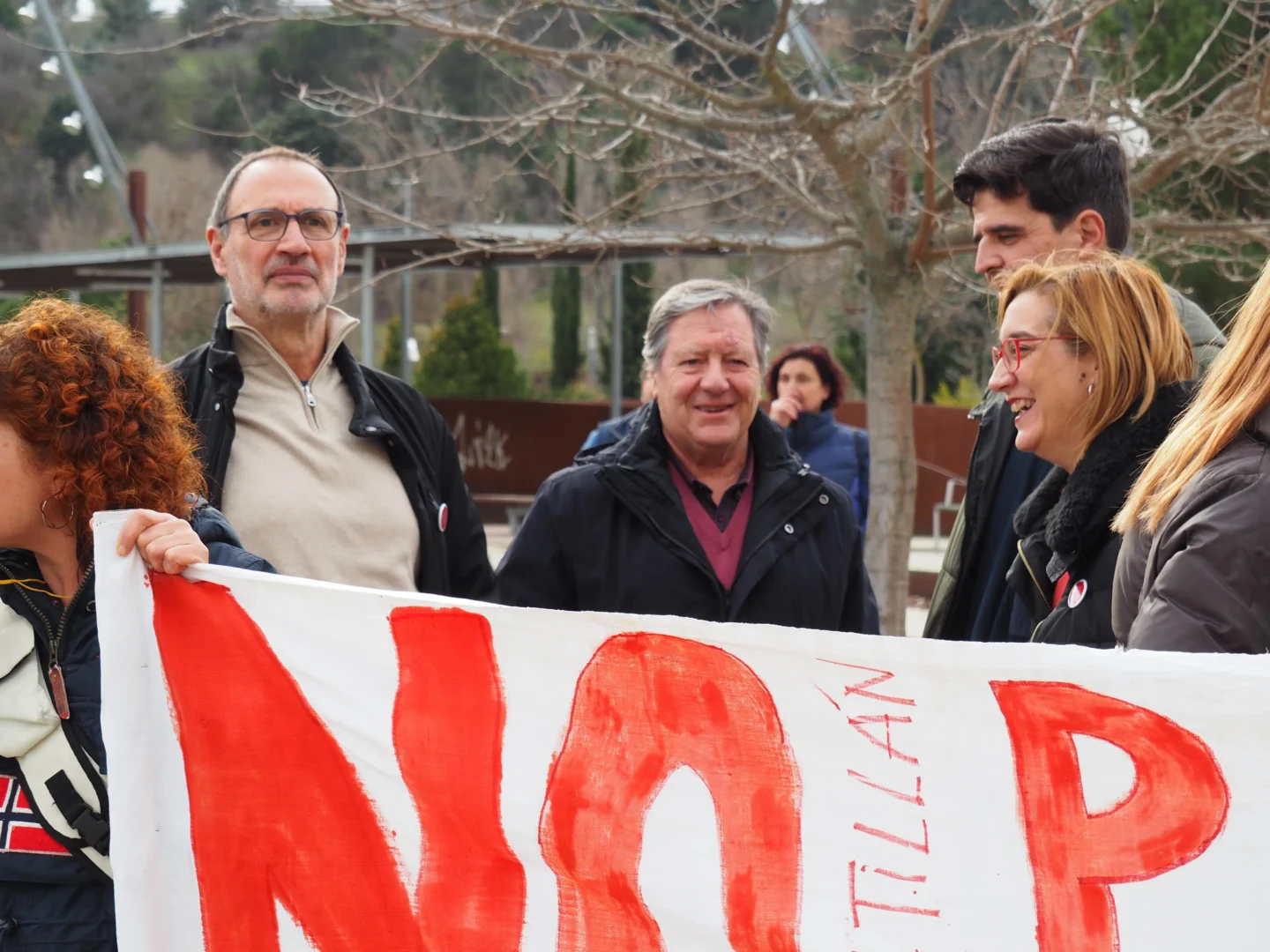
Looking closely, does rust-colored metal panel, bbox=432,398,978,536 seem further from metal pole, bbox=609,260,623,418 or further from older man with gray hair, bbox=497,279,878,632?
older man with gray hair, bbox=497,279,878,632

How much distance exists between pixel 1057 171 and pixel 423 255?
651 centimetres

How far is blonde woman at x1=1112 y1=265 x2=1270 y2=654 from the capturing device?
1.90 metres

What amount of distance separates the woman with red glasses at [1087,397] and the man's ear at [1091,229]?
491 millimetres

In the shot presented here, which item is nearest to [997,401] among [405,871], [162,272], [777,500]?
[777,500]

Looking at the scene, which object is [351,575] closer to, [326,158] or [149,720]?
[149,720]

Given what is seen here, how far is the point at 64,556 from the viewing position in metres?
2.29

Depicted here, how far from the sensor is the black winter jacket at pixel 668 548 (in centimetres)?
321

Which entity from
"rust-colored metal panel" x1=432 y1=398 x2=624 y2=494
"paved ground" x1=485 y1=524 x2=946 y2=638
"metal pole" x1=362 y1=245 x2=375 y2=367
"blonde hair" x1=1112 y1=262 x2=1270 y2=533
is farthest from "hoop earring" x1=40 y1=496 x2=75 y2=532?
"rust-colored metal panel" x1=432 y1=398 x2=624 y2=494

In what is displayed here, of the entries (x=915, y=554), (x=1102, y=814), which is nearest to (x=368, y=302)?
(x=915, y=554)

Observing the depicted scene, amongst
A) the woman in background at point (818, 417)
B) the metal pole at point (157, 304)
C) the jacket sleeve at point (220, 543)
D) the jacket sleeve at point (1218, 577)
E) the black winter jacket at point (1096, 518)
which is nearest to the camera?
the jacket sleeve at point (1218, 577)

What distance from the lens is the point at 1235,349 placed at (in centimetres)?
206

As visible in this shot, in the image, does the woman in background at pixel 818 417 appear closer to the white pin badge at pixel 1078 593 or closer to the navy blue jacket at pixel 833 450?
the navy blue jacket at pixel 833 450

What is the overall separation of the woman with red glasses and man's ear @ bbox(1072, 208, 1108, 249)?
49cm

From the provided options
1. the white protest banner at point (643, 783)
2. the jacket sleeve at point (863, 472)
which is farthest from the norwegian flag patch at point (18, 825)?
the jacket sleeve at point (863, 472)
